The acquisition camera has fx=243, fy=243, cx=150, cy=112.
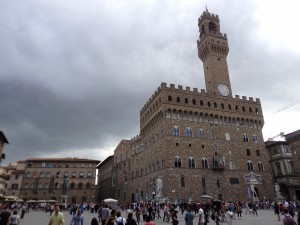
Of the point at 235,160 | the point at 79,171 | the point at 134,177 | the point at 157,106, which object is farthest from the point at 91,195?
the point at 235,160

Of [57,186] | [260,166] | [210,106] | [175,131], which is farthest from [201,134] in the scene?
[57,186]

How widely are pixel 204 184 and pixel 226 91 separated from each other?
16.4m

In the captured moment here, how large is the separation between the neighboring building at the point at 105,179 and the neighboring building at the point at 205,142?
19133mm

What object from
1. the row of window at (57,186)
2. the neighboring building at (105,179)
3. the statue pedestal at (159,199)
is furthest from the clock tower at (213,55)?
the row of window at (57,186)

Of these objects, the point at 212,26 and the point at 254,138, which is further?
the point at 212,26

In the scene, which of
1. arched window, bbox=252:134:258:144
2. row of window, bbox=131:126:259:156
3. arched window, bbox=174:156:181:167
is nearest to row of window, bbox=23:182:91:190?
row of window, bbox=131:126:259:156

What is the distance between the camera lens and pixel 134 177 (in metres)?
45.2

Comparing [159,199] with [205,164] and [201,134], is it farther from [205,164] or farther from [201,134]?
[201,134]

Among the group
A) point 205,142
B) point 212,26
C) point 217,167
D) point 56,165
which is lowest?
point 217,167

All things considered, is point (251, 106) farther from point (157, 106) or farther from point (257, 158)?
point (157, 106)

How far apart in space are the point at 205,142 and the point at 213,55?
15.9 m

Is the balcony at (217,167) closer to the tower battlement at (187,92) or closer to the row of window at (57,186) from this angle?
the tower battlement at (187,92)

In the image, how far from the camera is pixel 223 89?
41156mm

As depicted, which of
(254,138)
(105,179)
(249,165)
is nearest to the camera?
(249,165)
